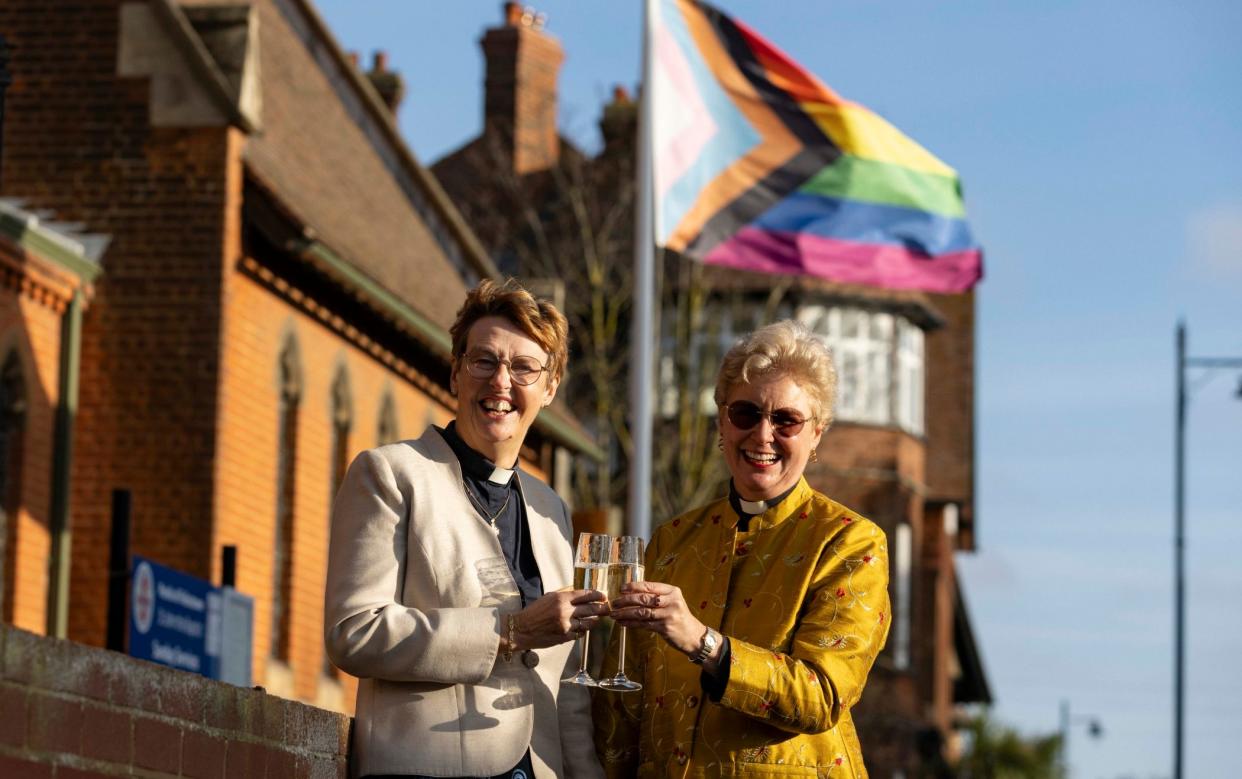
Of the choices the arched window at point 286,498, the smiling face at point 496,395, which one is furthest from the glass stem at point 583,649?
the arched window at point 286,498

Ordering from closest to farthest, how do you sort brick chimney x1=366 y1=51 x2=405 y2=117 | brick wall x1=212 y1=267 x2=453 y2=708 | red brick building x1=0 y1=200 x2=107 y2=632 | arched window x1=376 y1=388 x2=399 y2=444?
red brick building x1=0 y1=200 x2=107 y2=632 → brick wall x1=212 y1=267 x2=453 y2=708 → arched window x1=376 y1=388 x2=399 y2=444 → brick chimney x1=366 y1=51 x2=405 y2=117

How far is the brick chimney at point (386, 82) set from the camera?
4275cm

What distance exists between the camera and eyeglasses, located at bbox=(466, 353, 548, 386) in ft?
18.6

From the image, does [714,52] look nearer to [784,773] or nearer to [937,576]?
[784,773]

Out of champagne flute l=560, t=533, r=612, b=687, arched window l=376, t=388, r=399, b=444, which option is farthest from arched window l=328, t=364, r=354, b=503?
champagne flute l=560, t=533, r=612, b=687

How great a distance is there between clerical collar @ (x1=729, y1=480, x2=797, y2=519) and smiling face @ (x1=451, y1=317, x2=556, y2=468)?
22.2 inches

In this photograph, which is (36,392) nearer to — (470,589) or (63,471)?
(63,471)

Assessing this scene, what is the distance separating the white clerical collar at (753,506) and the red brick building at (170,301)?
12034mm

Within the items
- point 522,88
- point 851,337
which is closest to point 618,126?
point 522,88

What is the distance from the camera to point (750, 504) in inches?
232

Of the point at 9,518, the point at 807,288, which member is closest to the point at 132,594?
the point at 9,518

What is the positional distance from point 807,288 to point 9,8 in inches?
1074

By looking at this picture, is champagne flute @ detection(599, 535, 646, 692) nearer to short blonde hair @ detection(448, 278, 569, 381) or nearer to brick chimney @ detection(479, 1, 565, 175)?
short blonde hair @ detection(448, 278, 569, 381)

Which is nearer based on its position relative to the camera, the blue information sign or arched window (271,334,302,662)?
the blue information sign
